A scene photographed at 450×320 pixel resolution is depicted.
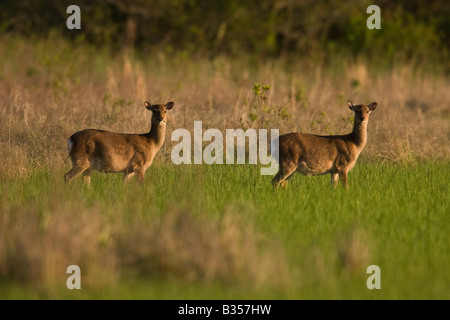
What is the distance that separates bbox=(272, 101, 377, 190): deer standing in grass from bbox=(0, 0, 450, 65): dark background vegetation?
45.9 ft

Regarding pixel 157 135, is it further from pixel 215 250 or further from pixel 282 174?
pixel 215 250

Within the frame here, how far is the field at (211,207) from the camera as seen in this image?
6379mm

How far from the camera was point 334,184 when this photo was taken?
1049 cm

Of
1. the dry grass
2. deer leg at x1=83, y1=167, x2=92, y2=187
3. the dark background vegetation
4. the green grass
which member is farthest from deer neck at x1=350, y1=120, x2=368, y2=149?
the dark background vegetation

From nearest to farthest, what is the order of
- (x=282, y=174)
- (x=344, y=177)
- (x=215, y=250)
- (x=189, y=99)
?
(x=215, y=250) < (x=282, y=174) < (x=344, y=177) < (x=189, y=99)

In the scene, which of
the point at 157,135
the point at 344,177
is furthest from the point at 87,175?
the point at 344,177

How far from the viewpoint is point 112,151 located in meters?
10.0

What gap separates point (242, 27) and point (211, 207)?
1719 centimetres

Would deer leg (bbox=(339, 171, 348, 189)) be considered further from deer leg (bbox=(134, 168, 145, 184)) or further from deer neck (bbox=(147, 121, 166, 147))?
deer leg (bbox=(134, 168, 145, 184))

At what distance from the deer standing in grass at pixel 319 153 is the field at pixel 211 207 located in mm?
253

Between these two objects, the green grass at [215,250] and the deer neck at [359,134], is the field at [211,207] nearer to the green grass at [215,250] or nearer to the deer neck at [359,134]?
the green grass at [215,250]

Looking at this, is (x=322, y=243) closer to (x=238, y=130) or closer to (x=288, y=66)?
(x=238, y=130)

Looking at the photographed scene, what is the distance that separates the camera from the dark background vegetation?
80.8ft

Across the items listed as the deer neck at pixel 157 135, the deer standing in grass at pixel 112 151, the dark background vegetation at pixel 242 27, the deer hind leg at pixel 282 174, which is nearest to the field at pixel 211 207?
the deer hind leg at pixel 282 174
